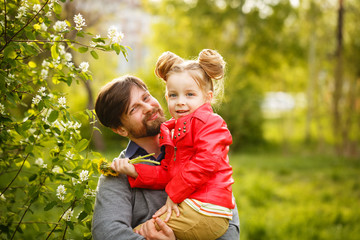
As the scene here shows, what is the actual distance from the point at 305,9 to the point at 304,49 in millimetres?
1641

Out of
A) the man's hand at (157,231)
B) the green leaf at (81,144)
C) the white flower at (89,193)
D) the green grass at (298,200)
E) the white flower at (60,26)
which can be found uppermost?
the white flower at (60,26)

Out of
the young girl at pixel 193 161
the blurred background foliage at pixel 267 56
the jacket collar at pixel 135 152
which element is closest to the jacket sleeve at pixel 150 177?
the young girl at pixel 193 161

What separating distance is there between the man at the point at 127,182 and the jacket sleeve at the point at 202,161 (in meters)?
0.21

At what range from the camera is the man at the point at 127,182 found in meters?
1.92

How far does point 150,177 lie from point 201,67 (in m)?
0.74

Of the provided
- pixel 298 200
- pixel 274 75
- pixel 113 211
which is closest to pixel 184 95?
pixel 113 211

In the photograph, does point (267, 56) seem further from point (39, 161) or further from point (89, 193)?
point (89, 193)

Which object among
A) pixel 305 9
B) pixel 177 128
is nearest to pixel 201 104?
pixel 177 128

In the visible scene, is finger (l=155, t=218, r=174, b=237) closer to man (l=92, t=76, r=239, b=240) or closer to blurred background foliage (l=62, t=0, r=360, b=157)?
man (l=92, t=76, r=239, b=240)

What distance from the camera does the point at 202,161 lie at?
1867 millimetres

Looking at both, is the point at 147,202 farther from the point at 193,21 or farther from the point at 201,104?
the point at 193,21

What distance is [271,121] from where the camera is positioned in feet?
62.7

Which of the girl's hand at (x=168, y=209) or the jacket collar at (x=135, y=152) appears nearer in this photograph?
the girl's hand at (x=168, y=209)

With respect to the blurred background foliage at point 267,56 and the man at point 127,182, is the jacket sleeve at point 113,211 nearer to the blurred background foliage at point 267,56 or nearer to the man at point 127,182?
the man at point 127,182
